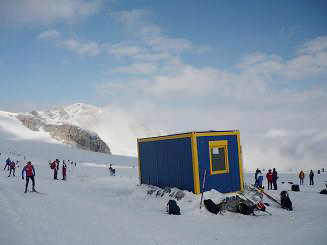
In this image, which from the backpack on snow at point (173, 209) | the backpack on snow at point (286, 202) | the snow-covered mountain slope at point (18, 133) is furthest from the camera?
the snow-covered mountain slope at point (18, 133)

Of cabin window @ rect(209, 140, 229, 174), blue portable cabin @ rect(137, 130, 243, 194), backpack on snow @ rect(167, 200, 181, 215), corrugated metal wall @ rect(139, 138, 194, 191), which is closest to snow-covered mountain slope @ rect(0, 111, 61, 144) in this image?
corrugated metal wall @ rect(139, 138, 194, 191)

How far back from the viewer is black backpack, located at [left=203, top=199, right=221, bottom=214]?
14500 mm

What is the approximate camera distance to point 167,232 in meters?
10.3

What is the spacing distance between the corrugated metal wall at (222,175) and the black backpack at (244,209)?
1.77m

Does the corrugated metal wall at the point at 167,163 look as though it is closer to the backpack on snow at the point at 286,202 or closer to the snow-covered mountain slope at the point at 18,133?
the backpack on snow at the point at 286,202

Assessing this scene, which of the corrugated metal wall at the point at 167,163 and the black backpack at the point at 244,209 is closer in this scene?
the black backpack at the point at 244,209

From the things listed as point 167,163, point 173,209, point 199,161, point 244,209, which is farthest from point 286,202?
point 167,163

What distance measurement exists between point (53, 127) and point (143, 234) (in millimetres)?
76172

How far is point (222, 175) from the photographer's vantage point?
55.2ft

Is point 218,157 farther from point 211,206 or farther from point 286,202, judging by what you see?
point 286,202

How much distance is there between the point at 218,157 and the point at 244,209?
3228 millimetres

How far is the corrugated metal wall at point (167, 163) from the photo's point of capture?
53.8 ft

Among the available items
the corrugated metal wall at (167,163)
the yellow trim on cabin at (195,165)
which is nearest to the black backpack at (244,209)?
the yellow trim on cabin at (195,165)

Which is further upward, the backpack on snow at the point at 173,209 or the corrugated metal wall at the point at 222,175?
the corrugated metal wall at the point at 222,175
